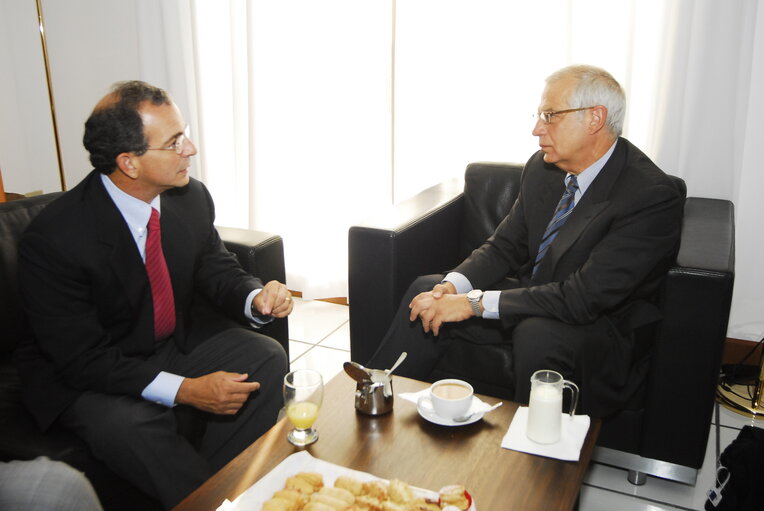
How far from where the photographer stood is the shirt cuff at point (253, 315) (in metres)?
2.06

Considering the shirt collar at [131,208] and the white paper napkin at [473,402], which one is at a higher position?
the shirt collar at [131,208]

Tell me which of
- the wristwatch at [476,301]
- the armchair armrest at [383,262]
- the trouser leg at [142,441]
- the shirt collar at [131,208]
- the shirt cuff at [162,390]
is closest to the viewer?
the trouser leg at [142,441]

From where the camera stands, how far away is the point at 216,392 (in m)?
1.68

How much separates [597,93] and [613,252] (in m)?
0.47

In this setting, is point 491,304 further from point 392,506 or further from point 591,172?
point 392,506

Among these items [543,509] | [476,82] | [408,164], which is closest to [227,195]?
[408,164]

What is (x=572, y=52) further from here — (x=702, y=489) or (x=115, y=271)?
(x=115, y=271)

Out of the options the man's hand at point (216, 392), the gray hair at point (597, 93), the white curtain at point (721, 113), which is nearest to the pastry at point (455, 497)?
the man's hand at point (216, 392)

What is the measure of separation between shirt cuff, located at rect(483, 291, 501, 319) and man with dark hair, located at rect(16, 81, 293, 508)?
1.97 ft

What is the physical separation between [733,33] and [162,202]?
205 centimetres

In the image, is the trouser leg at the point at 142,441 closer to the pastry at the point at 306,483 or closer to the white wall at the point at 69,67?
the pastry at the point at 306,483

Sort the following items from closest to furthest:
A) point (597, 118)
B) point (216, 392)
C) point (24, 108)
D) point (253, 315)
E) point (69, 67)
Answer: point (216, 392)
point (597, 118)
point (253, 315)
point (69, 67)
point (24, 108)

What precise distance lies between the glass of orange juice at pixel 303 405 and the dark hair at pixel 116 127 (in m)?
0.77

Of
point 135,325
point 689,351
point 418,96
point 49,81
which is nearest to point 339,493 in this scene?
point 135,325
